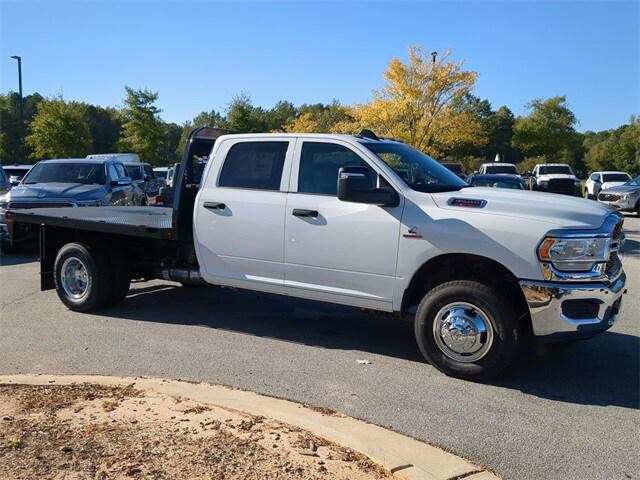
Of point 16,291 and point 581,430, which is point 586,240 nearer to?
point 581,430

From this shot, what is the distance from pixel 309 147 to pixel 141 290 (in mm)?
3995

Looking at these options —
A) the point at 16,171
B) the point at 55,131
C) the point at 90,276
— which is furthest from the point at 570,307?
the point at 55,131

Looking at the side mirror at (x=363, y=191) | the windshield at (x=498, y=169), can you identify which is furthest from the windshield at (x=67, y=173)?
the windshield at (x=498, y=169)

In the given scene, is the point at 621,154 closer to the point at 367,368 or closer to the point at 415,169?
the point at 415,169

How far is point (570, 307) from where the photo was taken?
15.3 feet

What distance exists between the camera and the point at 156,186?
20.3m

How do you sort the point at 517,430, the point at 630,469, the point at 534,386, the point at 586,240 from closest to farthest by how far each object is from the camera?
the point at 630,469, the point at 517,430, the point at 586,240, the point at 534,386

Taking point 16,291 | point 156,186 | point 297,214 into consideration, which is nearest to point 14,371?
point 297,214

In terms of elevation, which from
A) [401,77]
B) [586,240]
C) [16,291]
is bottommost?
[16,291]

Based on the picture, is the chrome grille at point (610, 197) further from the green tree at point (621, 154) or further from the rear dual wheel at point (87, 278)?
the green tree at point (621, 154)

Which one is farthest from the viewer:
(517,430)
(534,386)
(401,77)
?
(401,77)

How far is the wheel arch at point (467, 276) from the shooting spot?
16.6ft

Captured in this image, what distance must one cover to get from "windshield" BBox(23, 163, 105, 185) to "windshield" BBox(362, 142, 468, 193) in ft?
29.5

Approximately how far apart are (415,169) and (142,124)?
35.9m
